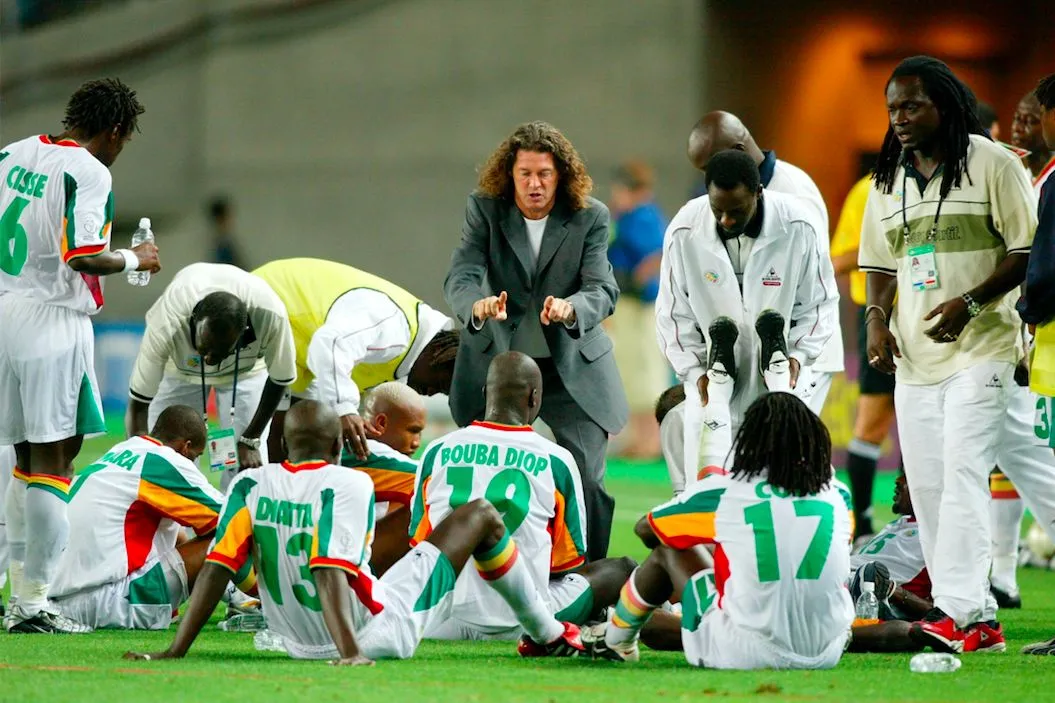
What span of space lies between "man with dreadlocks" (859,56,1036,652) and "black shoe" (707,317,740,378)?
1.79 feet

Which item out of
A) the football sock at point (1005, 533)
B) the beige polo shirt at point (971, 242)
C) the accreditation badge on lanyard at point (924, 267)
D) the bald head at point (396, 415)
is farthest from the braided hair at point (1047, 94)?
the bald head at point (396, 415)

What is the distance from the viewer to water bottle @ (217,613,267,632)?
684 centimetres

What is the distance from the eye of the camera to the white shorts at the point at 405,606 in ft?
18.0

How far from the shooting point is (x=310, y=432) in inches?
215

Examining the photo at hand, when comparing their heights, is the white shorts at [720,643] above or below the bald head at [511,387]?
below

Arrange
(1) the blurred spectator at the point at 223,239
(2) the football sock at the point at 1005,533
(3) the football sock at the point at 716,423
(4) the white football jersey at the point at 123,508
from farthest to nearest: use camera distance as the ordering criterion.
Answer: (1) the blurred spectator at the point at 223,239
(2) the football sock at the point at 1005,533
(4) the white football jersey at the point at 123,508
(3) the football sock at the point at 716,423

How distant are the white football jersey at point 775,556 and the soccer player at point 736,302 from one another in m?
0.97

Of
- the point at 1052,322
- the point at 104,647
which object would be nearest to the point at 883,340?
the point at 1052,322

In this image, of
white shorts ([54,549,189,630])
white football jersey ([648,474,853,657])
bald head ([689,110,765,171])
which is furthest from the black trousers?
white shorts ([54,549,189,630])

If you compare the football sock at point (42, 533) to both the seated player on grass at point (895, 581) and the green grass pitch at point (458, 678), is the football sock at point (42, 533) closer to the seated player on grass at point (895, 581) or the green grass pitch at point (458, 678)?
the green grass pitch at point (458, 678)

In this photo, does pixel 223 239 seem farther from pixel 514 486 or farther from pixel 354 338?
pixel 514 486

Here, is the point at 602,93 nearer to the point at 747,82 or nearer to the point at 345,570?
the point at 747,82

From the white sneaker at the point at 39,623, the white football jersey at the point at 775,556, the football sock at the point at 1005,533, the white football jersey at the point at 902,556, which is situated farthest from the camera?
the football sock at the point at 1005,533

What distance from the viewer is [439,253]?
21344 mm
